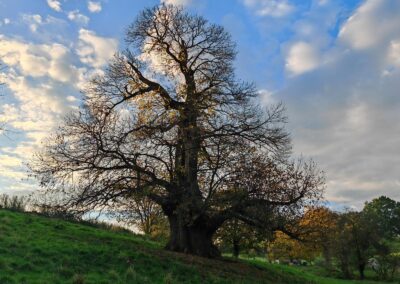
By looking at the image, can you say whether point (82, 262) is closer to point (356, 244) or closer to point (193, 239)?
point (193, 239)

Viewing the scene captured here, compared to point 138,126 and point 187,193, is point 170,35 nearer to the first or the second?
point 138,126

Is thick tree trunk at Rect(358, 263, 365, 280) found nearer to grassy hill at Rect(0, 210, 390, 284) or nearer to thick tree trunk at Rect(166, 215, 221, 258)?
→ thick tree trunk at Rect(166, 215, 221, 258)

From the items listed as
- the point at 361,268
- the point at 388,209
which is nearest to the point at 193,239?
the point at 361,268

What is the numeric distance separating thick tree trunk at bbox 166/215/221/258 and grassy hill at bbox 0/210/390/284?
6.98ft

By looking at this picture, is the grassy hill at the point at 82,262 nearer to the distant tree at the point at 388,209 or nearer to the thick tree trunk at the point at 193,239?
the thick tree trunk at the point at 193,239

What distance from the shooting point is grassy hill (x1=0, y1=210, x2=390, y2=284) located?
14238mm

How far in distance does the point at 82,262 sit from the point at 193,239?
362 inches

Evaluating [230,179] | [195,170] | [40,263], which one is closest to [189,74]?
[195,170]

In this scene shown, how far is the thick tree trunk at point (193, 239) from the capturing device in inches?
961

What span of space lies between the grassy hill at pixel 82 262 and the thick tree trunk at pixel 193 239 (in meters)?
2.13

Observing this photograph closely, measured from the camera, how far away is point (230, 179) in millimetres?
20781

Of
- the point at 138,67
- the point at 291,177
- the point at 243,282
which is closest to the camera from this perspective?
the point at 243,282

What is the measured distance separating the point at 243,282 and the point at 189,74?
14507 mm

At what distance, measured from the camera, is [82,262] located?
54.2 ft
